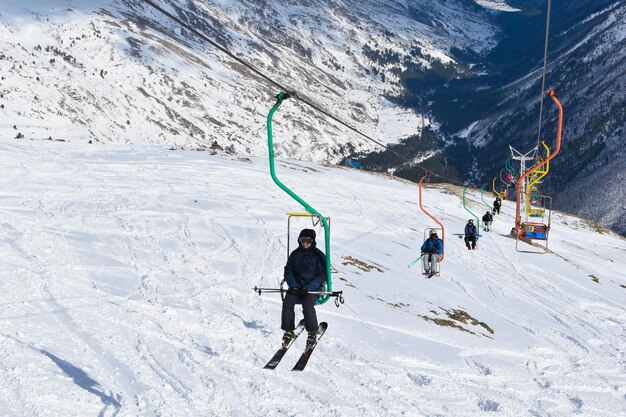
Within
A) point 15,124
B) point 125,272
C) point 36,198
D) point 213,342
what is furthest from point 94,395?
point 15,124

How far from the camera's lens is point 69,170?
1259 inches

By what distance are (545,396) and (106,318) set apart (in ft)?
29.4

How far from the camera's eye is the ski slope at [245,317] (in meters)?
9.30

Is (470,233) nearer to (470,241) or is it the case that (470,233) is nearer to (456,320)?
(470,241)

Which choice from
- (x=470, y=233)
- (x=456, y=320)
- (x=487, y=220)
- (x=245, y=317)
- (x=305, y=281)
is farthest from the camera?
(x=487, y=220)

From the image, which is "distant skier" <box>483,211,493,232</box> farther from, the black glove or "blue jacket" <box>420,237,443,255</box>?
the black glove

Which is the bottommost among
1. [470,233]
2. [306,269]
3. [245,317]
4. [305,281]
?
[470,233]

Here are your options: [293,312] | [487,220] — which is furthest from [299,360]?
[487,220]

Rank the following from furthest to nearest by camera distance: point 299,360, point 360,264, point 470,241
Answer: point 470,241
point 360,264
point 299,360

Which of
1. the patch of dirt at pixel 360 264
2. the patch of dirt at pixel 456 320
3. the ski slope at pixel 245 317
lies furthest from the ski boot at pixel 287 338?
the patch of dirt at pixel 360 264

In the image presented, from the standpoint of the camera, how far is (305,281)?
36.2ft

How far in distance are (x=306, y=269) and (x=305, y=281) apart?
0.23 meters

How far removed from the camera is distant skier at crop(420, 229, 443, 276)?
69.7ft

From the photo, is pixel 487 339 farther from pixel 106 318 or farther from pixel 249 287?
pixel 106 318
